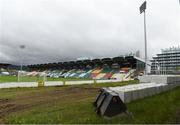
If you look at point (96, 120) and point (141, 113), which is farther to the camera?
point (141, 113)

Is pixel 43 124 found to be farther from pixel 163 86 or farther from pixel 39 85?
pixel 39 85

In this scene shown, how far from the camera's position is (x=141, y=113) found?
8570mm

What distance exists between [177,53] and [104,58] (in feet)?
111

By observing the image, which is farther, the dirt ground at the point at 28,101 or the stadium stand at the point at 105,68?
the stadium stand at the point at 105,68

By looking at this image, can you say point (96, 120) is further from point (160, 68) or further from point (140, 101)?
point (160, 68)

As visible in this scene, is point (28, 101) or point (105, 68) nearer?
point (28, 101)

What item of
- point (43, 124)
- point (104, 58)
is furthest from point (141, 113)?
point (104, 58)

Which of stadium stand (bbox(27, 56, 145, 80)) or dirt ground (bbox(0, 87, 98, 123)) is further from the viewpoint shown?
stadium stand (bbox(27, 56, 145, 80))


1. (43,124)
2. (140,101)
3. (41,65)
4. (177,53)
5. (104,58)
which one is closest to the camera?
(43,124)

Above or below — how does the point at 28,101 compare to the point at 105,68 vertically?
above

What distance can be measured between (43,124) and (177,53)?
111169mm

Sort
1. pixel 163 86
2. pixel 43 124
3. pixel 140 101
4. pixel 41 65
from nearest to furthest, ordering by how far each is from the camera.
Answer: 1. pixel 43 124
2. pixel 140 101
3. pixel 163 86
4. pixel 41 65

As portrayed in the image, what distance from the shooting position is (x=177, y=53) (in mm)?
111500

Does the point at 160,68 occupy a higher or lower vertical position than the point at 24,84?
higher
